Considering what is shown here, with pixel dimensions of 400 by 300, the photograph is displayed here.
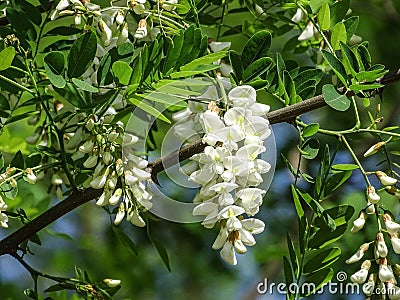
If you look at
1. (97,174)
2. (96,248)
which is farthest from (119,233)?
(96,248)

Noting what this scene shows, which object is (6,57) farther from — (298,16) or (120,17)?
(298,16)

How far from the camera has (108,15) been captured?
0.66 m

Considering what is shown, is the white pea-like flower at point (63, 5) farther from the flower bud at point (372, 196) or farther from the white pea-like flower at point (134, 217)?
the flower bud at point (372, 196)

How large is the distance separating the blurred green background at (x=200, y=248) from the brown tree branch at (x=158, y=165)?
19.3 inches

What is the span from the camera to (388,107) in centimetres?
165

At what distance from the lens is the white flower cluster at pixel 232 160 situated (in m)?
0.55

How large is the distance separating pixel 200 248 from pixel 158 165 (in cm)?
91

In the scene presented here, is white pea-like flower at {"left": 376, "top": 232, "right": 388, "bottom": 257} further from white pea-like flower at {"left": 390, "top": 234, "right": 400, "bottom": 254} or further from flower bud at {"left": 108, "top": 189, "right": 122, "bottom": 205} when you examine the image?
flower bud at {"left": 108, "top": 189, "right": 122, "bottom": 205}

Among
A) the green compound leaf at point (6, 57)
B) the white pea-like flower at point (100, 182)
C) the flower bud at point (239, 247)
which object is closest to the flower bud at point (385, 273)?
the flower bud at point (239, 247)

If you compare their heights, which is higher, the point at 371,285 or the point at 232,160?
the point at 232,160

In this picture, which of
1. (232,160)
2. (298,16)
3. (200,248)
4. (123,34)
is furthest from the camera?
(200,248)

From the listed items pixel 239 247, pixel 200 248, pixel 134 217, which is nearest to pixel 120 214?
pixel 134 217

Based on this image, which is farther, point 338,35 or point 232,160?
point 338,35

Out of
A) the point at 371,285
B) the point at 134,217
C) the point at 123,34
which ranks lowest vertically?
the point at 371,285
